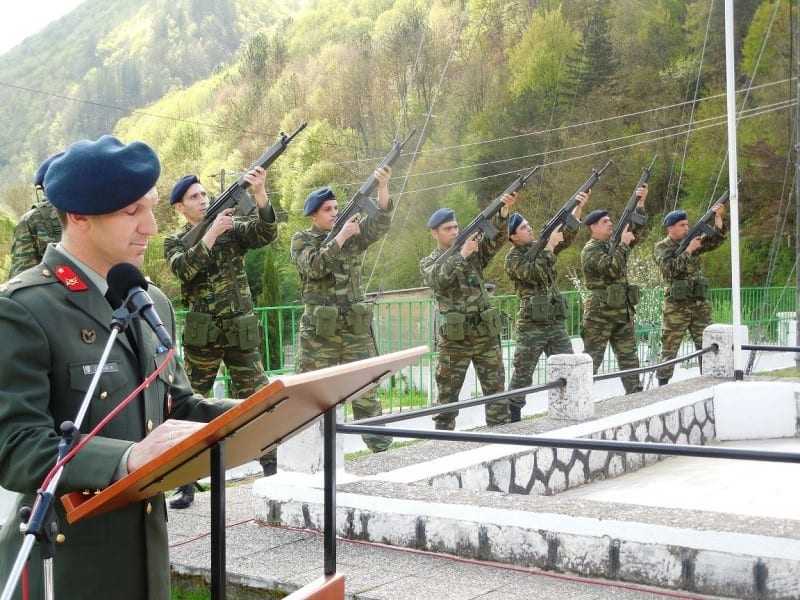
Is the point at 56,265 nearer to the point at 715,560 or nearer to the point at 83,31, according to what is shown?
the point at 715,560

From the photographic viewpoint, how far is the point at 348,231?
22.4ft

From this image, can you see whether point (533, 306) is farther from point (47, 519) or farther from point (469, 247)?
point (47, 519)

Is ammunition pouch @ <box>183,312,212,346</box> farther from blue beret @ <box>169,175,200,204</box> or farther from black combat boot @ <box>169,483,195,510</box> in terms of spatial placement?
black combat boot @ <box>169,483,195,510</box>

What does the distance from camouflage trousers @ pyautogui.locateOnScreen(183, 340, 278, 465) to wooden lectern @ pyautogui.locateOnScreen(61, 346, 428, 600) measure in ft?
12.3

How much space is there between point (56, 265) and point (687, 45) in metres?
21.5

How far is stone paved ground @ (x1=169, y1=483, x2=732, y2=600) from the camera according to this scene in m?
3.45

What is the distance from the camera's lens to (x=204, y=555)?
13.0 feet

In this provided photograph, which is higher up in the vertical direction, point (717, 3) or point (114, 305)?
point (717, 3)

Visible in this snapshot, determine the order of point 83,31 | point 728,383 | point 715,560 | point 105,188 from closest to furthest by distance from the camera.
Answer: point 105,188
point 715,560
point 728,383
point 83,31

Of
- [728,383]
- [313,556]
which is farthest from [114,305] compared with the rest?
[728,383]

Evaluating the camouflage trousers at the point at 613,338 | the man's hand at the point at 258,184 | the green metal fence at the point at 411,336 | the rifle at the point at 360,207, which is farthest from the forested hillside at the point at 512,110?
the man's hand at the point at 258,184

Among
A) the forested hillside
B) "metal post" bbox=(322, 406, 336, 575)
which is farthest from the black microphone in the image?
the forested hillside

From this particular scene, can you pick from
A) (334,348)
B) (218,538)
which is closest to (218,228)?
(334,348)

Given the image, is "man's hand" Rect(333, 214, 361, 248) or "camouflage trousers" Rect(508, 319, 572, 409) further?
"camouflage trousers" Rect(508, 319, 572, 409)
